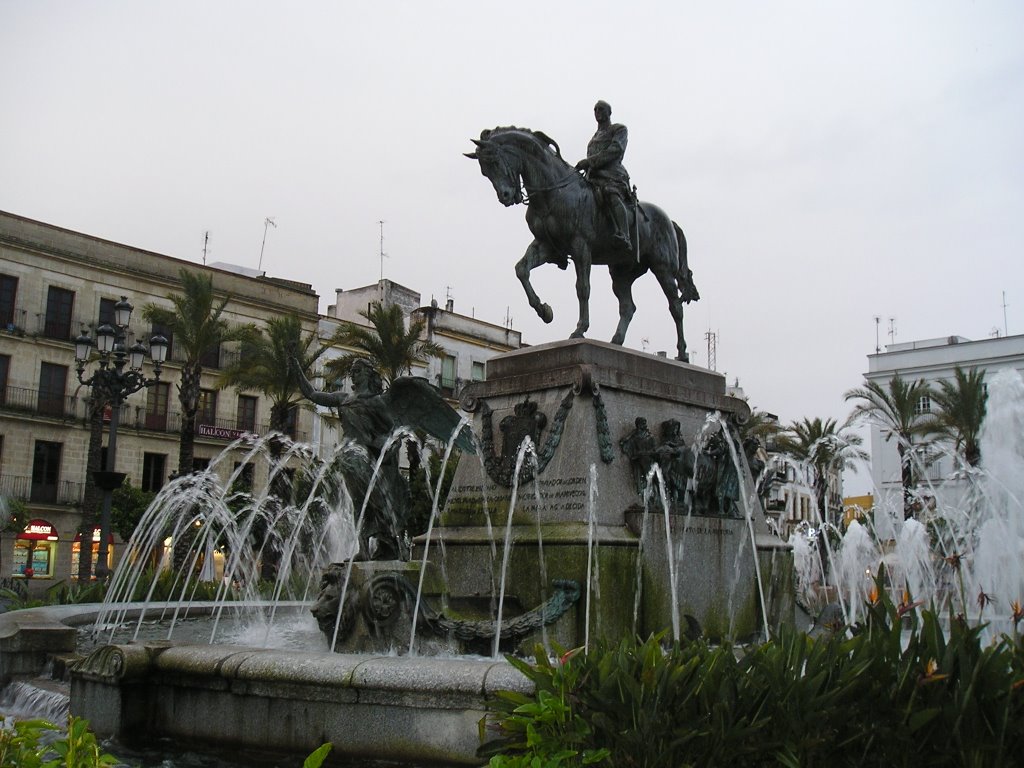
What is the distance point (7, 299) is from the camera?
127 ft

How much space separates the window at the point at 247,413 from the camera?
45.4 metres

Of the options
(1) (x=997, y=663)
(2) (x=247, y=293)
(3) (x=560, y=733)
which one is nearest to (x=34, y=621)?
(3) (x=560, y=733)

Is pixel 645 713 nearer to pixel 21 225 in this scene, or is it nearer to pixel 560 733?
pixel 560 733

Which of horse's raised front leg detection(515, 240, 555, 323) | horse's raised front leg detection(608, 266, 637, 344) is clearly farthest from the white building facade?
horse's raised front leg detection(515, 240, 555, 323)

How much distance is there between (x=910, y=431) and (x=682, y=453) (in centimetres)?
3212

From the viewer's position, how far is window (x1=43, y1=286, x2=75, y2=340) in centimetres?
3994

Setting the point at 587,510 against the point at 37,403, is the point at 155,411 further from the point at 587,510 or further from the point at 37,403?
the point at 587,510

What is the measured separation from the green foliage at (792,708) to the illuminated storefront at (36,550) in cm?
3792

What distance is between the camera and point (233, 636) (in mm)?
10664

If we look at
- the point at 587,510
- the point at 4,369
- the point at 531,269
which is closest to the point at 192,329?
the point at 4,369

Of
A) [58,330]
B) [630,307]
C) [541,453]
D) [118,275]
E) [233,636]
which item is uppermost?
[118,275]

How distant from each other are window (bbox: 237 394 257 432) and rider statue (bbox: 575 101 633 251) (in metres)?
37.1

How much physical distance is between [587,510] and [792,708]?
4614 millimetres

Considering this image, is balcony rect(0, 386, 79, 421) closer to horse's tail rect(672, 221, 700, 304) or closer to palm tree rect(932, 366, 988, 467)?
horse's tail rect(672, 221, 700, 304)
